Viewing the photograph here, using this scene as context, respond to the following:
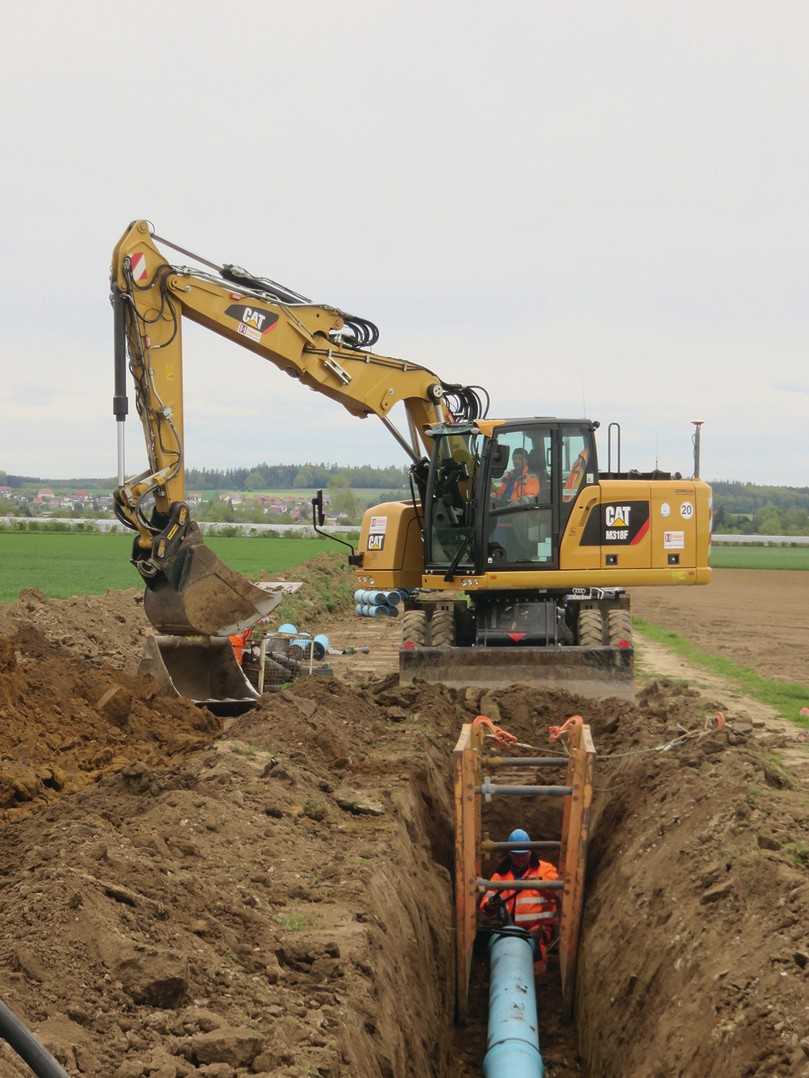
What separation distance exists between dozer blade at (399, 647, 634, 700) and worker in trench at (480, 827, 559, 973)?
4373mm

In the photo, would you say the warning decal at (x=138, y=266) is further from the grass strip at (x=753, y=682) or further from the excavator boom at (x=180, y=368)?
the grass strip at (x=753, y=682)

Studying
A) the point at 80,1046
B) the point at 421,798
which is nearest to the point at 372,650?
the point at 421,798

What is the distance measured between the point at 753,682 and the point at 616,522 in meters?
4.24

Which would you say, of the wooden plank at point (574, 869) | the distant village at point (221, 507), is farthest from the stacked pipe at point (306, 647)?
the distant village at point (221, 507)

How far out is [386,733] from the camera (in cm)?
1288

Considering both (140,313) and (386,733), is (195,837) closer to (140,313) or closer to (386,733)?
(386,733)

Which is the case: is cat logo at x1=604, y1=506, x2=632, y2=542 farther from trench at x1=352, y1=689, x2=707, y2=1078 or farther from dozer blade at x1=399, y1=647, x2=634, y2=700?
trench at x1=352, y1=689, x2=707, y2=1078

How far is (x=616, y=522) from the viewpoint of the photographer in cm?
1588

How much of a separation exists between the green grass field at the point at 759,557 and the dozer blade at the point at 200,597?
155ft

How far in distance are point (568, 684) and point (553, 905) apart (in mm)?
4603

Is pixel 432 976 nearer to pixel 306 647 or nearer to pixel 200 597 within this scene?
pixel 200 597

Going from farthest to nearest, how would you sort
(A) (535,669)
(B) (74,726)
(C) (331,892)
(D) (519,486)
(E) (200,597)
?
(D) (519,486)
(A) (535,669)
(E) (200,597)
(B) (74,726)
(C) (331,892)

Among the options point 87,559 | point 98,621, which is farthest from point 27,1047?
point 87,559

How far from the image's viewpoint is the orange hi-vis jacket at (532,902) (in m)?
10.6
